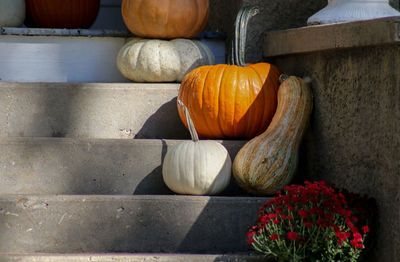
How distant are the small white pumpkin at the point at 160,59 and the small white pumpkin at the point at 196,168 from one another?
2.33ft

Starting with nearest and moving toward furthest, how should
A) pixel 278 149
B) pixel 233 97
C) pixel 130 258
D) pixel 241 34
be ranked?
pixel 130 258, pixel 278 149, pixel 233 97, pixel 241 34

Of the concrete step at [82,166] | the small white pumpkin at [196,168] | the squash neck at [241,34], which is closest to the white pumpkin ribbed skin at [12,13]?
the concrete step at [82,166]

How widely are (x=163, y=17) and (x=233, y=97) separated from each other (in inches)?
28.0

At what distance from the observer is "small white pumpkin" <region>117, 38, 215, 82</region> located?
329cm

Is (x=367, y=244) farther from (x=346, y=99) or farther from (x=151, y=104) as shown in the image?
(x=151, y=104)

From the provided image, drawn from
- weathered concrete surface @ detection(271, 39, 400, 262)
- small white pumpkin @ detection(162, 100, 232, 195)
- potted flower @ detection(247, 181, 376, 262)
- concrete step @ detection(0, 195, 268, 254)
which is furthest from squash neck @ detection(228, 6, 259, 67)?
potted flower @ detection(247, 181, 376, 262)

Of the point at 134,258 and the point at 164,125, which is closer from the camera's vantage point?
the point at 134,258

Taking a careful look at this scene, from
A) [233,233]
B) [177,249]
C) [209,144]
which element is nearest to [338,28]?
[209,144]

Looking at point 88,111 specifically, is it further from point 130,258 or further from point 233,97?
point 130,258

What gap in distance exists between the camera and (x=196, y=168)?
263 cm

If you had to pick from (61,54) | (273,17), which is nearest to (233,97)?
(273,17)

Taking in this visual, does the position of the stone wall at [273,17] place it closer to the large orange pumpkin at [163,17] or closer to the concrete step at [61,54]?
the large orange pumpkin at [163,17]

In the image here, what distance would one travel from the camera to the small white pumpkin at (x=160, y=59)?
3293 millimetres

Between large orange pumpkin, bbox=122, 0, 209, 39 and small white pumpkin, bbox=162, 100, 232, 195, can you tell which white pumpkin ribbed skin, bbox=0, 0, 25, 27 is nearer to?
large orange pumpkin, bbox=122, 0, 209, 39
